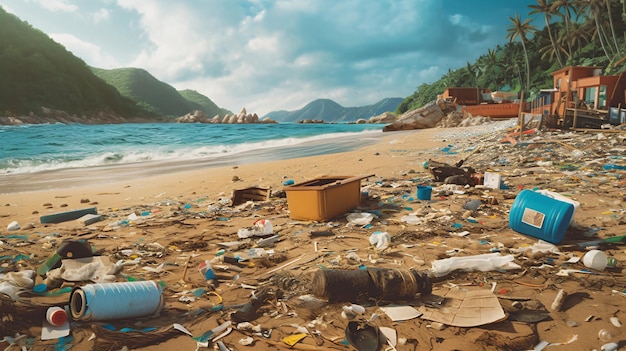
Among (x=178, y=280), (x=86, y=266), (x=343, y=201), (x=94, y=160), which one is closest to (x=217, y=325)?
(x=178, y=280)

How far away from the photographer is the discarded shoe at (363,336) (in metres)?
1.96

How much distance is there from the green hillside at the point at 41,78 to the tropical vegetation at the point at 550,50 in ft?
204

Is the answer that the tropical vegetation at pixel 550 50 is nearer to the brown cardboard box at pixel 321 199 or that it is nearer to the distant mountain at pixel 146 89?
the brown cardboard box at pixel 321 199

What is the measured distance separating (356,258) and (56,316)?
7.71 feet

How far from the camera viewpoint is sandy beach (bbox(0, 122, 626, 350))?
2057 millimetres

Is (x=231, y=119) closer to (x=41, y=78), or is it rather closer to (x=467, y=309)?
(x=41, y=78)

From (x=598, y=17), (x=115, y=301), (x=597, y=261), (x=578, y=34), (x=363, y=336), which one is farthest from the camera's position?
(x=578, y=34)

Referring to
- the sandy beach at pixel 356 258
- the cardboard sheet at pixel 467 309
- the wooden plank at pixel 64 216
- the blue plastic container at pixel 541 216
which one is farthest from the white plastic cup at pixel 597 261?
the wooden plank at pixel 64 216

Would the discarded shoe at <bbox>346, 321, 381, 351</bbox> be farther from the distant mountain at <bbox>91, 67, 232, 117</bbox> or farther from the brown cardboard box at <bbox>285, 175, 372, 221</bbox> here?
the distant mountain at <bbox>91, 67, 232, 117</bbox>

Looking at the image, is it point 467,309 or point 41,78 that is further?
point 41,78

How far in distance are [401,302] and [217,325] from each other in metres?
1.30

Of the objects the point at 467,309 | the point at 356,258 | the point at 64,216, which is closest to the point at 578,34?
the point at 356,258

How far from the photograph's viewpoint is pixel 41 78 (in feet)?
176

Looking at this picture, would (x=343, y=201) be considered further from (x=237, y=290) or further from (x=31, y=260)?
(x=31, y=260)
